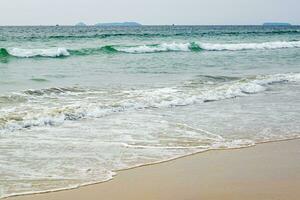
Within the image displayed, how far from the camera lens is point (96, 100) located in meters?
10.3

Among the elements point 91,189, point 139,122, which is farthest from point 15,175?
point 139,122

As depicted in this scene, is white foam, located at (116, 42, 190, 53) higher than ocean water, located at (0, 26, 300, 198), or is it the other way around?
white foam, located at (116, 42, 190, 53)

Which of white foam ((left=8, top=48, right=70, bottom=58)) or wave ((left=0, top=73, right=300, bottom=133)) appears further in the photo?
white foam ((left=8, top=48, right=70, bottom=58))

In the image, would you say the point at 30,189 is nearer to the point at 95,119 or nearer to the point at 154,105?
the point at 95,119

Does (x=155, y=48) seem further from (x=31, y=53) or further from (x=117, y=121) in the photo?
(x=117, y=121)

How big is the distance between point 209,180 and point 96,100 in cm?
545

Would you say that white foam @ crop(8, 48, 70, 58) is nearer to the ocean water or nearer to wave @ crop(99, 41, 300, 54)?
wave @ crop(99, 41, 300, 54)

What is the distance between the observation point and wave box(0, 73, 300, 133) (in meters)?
8.08

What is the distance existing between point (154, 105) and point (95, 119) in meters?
1.82

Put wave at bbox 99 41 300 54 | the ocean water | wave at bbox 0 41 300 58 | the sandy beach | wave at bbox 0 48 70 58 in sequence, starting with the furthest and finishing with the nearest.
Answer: wave at bbox 99 41 300 54
wave at bbox 0 41 300 58
wave at bbox 0 48 70 58
the ocean water
the sandy beach

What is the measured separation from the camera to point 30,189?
4840mm

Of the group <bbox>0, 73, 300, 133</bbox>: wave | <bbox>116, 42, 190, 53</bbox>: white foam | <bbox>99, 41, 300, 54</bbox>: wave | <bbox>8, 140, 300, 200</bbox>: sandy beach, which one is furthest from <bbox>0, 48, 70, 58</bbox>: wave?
<bbox>8, 140, 300, 200</bbox>: sandy beach

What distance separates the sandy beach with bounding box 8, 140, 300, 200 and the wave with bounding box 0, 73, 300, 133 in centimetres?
291

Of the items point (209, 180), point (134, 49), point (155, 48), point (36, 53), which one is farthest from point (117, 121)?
point (155, 48)
